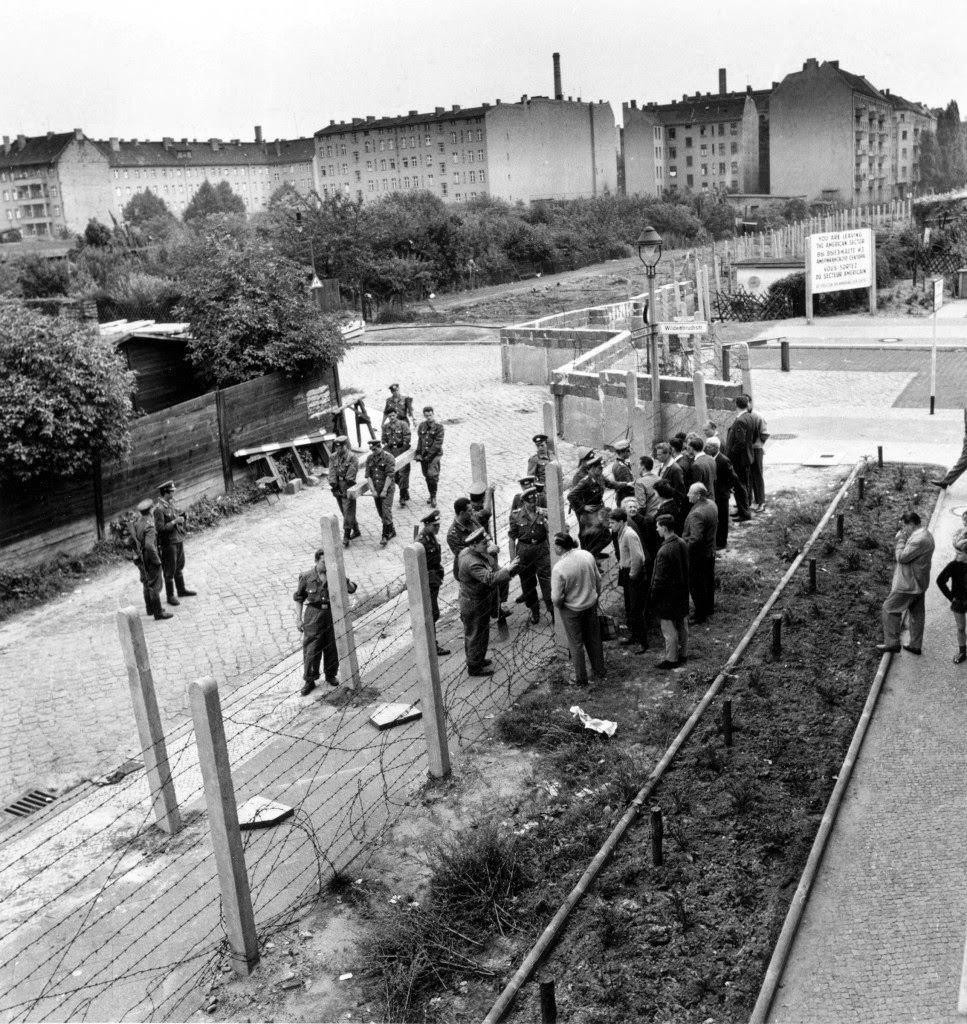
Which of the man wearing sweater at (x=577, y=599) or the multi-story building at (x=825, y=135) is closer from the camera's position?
the man wearing sweater at (x=577, y=599)

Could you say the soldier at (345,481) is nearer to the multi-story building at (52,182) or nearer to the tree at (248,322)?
the tree at (248,322)

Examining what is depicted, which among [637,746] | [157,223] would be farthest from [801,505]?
[157,223]

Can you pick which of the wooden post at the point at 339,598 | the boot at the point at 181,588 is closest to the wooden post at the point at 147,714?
the wooden post at the point at 339,598

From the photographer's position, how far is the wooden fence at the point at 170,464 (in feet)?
52.4

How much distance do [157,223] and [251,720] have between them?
81.9 m

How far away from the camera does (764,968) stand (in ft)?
22.3

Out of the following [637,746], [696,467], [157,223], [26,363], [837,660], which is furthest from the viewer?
[157,223]

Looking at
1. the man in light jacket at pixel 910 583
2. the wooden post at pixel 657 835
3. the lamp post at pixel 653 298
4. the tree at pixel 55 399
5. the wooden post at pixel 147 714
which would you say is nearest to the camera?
the wooden post at pixel 657 835

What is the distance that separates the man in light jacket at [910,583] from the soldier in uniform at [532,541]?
11.5 feet

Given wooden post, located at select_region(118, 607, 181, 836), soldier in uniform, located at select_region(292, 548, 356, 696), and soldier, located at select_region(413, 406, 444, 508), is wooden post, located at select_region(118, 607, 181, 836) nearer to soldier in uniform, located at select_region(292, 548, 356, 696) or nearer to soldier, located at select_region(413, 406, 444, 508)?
soldier in uniform, located at select_region(292, 548, 356, 696)

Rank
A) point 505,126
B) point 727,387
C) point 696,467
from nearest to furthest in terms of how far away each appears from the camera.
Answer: point 696,467, point 727,387, point 505,126

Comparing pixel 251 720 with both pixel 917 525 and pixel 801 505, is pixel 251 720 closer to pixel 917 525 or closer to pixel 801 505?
pixel 917 525

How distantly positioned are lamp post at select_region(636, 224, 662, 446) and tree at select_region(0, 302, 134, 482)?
8244 millimetres

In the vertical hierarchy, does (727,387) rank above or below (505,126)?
below
